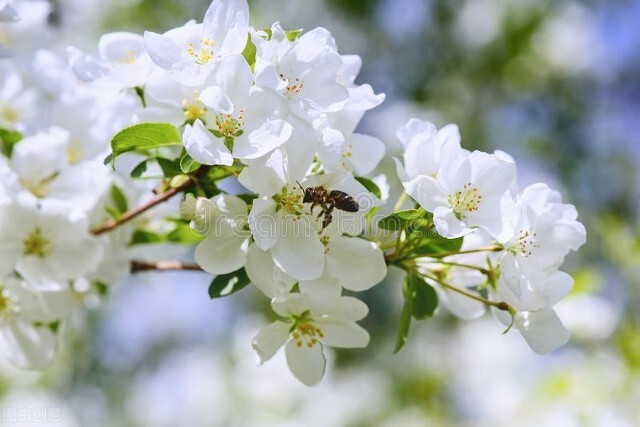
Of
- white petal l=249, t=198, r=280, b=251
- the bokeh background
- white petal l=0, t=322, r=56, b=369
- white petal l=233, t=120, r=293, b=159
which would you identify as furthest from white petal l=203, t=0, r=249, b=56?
the bokeh background

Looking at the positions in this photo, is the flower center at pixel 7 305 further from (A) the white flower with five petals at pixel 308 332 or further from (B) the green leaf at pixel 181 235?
(A) the white flower with five petals at pixel 308 332

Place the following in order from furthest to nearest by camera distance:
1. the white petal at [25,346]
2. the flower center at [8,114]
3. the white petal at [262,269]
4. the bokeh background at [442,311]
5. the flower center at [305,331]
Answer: the bokeh background at [442,311]
the flower center at [8,114]
the white petal at [25,346]
the flower center at [305,331]
the white petal at [262,269]

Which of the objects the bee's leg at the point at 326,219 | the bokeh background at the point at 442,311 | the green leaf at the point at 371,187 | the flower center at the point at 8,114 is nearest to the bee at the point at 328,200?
the bee's leg at the point at 326,219

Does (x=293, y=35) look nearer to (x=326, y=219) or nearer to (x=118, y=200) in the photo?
(x=326, y=219)

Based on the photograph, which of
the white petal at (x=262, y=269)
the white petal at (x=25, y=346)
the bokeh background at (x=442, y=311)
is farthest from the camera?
the bokeh background at (x=442, y=311)

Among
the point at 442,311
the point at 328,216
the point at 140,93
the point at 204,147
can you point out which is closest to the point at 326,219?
the point at 328,216

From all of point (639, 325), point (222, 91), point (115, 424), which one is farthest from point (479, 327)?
point (222, 91)
